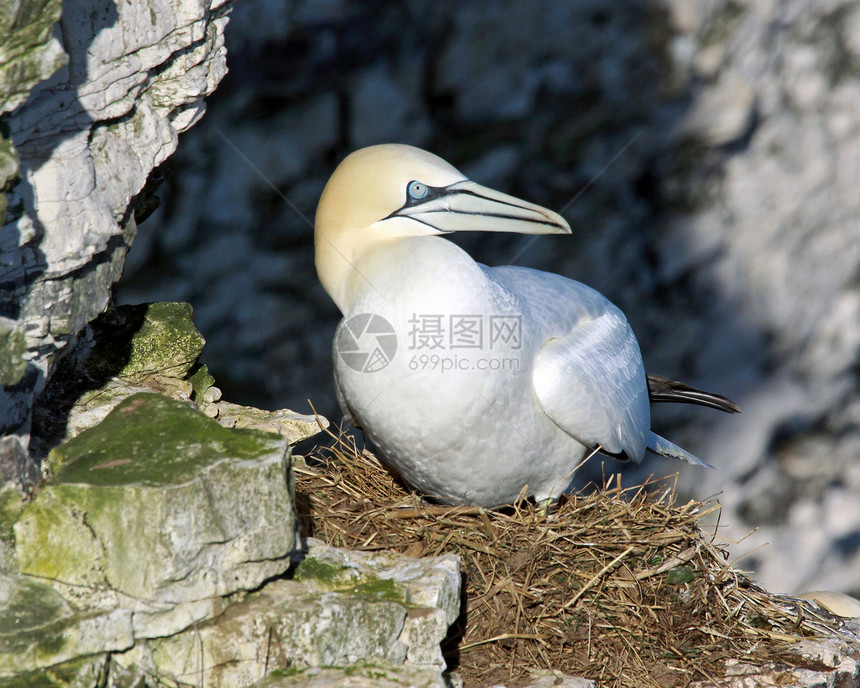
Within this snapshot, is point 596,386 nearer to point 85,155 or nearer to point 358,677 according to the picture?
point 358,677

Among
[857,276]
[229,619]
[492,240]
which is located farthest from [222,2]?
[857,276]

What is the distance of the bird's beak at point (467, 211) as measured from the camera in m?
2.61

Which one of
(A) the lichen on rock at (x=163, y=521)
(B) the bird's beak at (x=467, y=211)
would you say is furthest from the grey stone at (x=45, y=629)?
(B) the bird's beak at (x=467, y=211)

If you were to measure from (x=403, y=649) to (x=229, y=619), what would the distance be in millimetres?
403

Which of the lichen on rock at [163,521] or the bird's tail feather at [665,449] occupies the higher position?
the lichen on rock at [163,521]

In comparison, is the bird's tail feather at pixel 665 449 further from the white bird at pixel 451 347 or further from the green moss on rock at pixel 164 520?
the green moss on rock at pixel 164 520

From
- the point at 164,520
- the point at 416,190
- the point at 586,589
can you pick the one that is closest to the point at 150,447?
the point at 164,520

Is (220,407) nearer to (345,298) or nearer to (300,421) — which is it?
(300,421)

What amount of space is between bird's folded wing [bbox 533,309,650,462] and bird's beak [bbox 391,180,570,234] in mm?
413

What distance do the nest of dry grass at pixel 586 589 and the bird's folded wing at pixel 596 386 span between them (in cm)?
26

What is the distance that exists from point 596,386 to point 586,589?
618 millimetres

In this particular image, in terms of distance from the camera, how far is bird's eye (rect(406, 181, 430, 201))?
8.51ft

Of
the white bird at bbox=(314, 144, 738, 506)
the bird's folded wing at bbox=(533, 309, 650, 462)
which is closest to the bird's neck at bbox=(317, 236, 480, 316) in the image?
the white bird at bbox=(314, 144, 738, 506)

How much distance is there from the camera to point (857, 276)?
545 centimetres
